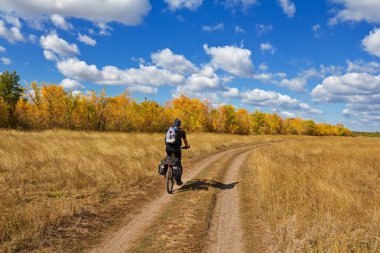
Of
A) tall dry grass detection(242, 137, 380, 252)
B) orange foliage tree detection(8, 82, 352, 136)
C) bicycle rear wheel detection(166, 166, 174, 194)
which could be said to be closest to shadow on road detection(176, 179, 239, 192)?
bicycle rear wheel detection(166, 166, 174, 194)

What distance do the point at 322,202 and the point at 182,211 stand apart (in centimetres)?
442

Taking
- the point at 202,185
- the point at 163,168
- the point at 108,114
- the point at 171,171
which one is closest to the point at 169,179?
the point at 171,171

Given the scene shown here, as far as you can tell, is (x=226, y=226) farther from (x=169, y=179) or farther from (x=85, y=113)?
(x=85, y=113)

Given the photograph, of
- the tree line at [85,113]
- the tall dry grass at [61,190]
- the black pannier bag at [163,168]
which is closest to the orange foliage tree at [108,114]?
the tree line at [85,113]

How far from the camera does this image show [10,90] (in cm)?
5075

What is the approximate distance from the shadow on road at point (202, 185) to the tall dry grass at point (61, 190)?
1423 mm

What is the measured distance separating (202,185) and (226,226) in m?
4.68

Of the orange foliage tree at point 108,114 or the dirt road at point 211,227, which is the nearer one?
the dirt road at point 211,227

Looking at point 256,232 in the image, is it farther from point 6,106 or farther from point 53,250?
point 6,106

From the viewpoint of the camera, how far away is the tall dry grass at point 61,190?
612 centimetres

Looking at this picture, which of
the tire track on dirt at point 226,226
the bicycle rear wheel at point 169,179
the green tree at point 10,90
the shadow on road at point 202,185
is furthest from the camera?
the green tree at point 10,90

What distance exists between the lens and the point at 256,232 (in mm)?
7270

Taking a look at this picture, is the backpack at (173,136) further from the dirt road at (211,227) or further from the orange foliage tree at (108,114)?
the orange foliage tree at (108,114)

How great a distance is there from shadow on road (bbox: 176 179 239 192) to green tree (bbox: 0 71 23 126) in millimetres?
49047
